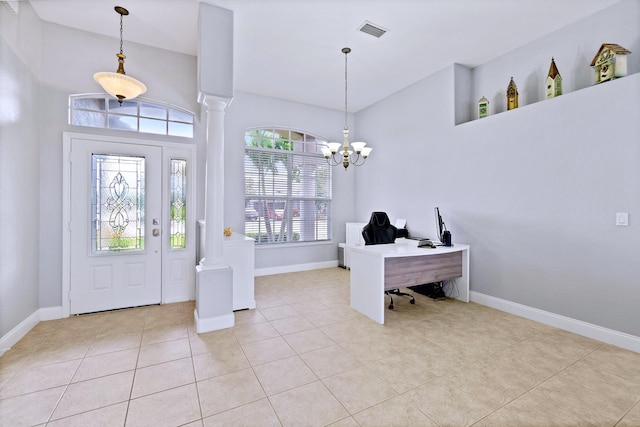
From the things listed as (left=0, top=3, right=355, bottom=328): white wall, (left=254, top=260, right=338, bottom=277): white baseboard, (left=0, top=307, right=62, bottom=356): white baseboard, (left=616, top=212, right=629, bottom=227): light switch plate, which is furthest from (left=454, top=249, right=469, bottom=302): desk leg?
(left=0, top=307, right=62, bottom=356): white baseboard

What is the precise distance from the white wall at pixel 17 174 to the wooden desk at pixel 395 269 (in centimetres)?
356

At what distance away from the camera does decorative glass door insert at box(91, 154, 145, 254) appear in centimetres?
347

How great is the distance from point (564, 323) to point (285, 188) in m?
4.58

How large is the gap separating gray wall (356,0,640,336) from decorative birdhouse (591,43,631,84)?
0.12m

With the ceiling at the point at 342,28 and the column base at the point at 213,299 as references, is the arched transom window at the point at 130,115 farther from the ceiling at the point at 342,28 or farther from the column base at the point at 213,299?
the column base at the point at 213,299

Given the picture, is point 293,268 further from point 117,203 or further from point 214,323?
point 117,203

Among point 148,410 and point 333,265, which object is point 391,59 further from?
point 148,410

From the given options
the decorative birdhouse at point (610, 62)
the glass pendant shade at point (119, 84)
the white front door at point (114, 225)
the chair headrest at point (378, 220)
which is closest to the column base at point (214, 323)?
the white front door at point (114, 225)

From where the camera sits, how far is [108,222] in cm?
352

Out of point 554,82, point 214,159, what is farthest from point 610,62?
point 214,159

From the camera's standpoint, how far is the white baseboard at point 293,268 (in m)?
5.29

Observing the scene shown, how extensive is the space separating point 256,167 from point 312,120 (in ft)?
5.30

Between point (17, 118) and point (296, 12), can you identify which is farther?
point (296, 12)

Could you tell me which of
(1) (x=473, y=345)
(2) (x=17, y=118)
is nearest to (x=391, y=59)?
(1) (x=473, y=345)
